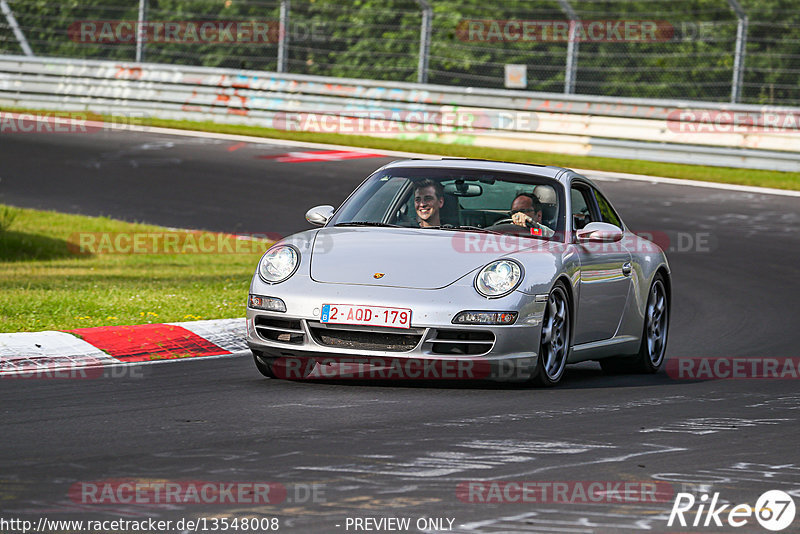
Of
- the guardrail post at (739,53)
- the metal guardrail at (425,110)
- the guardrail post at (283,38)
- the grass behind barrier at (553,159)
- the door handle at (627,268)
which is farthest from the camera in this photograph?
the guardrail post at (283,38)

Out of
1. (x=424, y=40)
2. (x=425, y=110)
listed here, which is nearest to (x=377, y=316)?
(x=425, y=110)

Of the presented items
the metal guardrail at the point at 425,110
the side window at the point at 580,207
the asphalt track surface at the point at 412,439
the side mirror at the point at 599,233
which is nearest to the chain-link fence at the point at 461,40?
the metal guardrail at the point at 425,110

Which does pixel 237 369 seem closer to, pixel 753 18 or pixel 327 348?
pixel 327 348

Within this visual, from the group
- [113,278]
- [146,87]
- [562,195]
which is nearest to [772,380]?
[562,195]

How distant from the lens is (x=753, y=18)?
73.3ft

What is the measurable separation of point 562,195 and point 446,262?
4.50 feet

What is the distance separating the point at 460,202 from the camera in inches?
349

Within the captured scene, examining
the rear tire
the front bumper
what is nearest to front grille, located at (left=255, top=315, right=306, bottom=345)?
the front bumper

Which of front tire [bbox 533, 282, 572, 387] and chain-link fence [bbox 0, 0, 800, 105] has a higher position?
chain-link fence [bbox 0, 0, 800, 105]

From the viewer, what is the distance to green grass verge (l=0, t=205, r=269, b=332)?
34.2 ft

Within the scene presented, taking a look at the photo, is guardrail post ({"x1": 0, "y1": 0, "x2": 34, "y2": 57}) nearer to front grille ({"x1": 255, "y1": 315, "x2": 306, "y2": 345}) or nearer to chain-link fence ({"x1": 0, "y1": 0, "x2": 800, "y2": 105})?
chain-link fence ({"x1": 0, "y1": 0, "x2": 800, "y2": 105})

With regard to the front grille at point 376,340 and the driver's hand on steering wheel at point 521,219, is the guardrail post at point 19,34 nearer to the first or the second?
the driver's hand on steering wheel at point 521,219

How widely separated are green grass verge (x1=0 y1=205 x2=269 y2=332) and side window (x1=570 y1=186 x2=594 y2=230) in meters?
2.89

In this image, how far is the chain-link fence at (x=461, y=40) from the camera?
2228 cm
